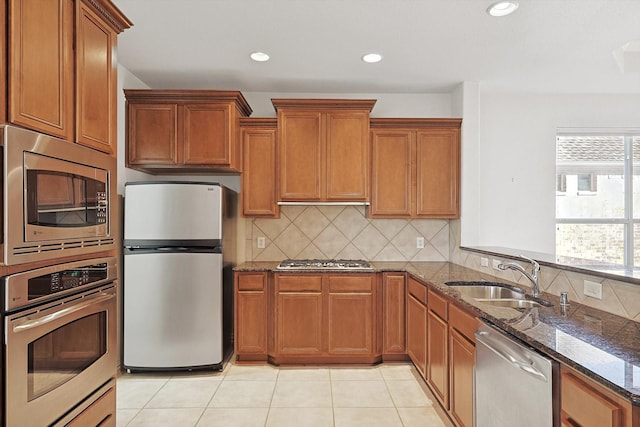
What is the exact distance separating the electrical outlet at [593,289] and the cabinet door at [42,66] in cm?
252

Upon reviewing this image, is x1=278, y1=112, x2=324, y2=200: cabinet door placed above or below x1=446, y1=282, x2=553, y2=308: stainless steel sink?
above

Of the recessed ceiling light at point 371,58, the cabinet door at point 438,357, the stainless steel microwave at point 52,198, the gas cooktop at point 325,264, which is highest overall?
the recessed ceiling light at point 371,58

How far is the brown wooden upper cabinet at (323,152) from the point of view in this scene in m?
3.64

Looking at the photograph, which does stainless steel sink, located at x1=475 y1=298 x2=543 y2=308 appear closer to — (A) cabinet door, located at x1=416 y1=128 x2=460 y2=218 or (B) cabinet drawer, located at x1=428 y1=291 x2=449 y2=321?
(B) cabinet drawer, located at x1=428 y1=291 x2=449 y2=321

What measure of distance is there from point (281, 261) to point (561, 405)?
2905 millimetres

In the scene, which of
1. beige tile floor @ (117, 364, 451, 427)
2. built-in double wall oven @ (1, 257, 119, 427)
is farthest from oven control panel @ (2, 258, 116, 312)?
beige tile floor @ (117, 364, 451, 427)

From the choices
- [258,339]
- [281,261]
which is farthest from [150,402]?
[281,261]

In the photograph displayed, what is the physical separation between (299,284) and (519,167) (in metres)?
2.69

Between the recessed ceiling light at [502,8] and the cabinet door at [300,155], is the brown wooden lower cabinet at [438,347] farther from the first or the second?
the recessed ceiling light at [502,8]

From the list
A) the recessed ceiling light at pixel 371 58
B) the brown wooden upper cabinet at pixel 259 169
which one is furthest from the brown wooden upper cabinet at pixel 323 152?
the recessed ceiling light at pixel 371 58

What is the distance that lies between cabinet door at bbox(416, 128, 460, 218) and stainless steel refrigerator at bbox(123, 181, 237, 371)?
2005mm

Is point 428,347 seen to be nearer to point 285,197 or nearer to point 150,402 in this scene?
point 285,197

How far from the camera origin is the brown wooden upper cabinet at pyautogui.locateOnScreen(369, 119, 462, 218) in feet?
12.3

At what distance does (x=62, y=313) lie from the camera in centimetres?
142
